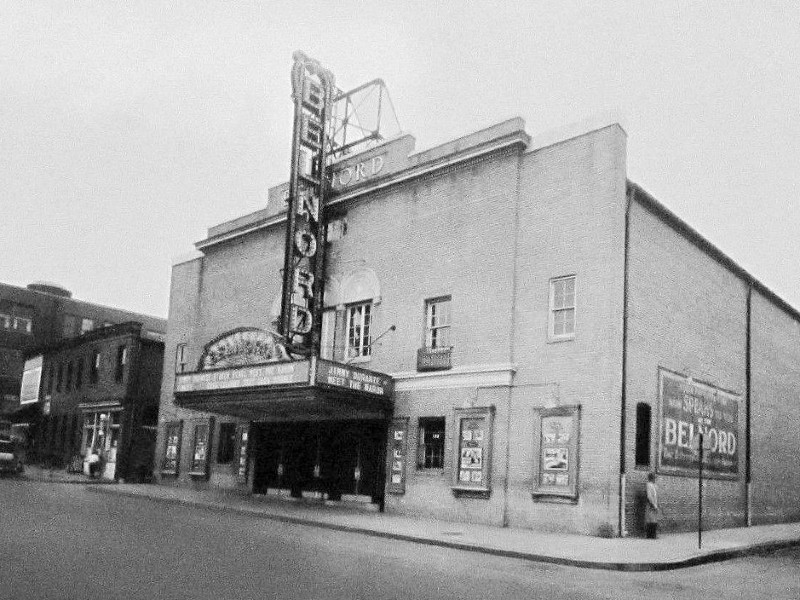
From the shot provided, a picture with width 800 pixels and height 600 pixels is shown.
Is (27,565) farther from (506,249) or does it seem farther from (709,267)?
(709,267)

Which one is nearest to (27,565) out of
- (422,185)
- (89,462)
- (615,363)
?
(615,363)

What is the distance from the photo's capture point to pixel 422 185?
23828mm

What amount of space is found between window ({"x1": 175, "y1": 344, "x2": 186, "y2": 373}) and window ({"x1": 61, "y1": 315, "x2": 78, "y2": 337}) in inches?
1411

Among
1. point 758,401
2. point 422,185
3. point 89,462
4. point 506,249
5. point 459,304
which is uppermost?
point 422,185

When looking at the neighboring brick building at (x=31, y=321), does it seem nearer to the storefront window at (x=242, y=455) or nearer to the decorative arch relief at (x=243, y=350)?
the storefront window at (x=242, y=455)

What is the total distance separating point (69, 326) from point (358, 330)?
47.7 metres

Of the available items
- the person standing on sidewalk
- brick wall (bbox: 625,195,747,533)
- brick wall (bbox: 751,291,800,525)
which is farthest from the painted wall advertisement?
brick wall (bbox: 751,291,800,525)

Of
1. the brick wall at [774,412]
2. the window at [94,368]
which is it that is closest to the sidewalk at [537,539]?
the brick wall at [774,412]

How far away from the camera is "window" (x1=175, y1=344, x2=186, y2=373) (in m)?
33.3

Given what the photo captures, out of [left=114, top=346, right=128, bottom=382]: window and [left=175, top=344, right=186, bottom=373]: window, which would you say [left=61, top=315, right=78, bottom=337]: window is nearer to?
[left=114, top=346, right=128, bottom=382]: window

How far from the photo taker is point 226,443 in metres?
29.8

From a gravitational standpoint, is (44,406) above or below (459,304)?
below

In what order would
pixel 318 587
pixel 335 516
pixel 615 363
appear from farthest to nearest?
1. pixel 335 516
2. pixel 615 363
3. pixel 318 587

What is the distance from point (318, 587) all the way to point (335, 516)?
1127 centimetres
